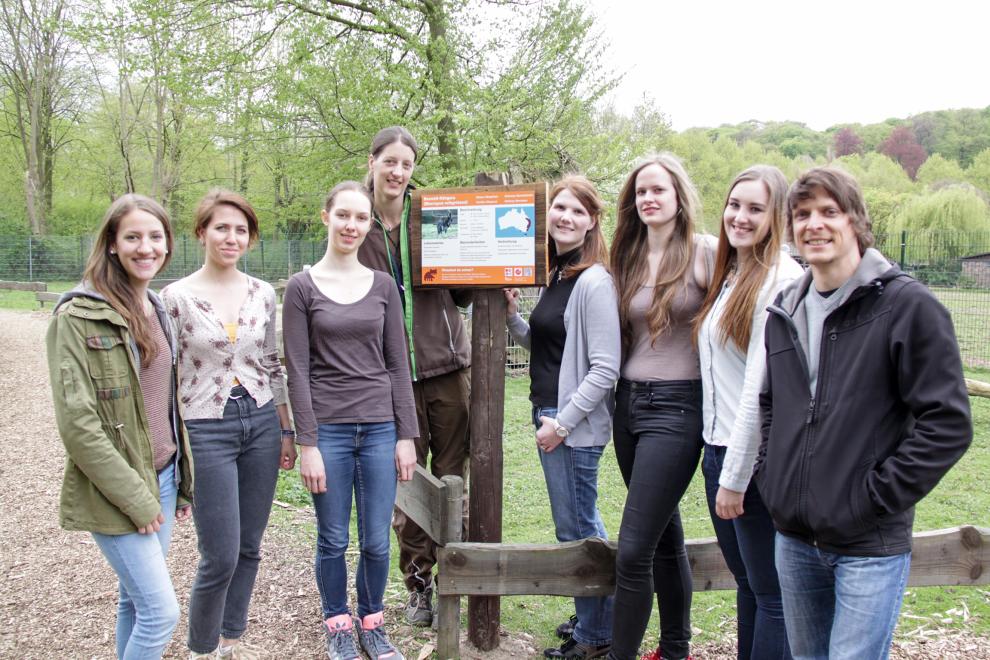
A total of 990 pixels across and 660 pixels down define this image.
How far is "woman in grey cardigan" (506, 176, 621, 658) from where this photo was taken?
10.4 ft

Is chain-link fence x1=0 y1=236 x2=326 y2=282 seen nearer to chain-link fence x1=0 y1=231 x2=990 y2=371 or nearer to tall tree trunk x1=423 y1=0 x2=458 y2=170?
chain-link fence x1=0 y1=231 x2=990 y2=371

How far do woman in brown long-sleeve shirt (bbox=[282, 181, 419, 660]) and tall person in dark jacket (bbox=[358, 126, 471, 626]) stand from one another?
35 centimetres

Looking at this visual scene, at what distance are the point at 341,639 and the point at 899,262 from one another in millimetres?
19560

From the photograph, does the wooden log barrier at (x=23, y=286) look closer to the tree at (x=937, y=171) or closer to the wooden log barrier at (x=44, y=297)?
the wooden log barrier at (x=44, y=297)

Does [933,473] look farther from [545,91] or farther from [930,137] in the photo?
[930,137]

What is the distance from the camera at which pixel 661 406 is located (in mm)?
3025

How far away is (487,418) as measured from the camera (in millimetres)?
3719

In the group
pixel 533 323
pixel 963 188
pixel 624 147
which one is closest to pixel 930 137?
pixel 963 188

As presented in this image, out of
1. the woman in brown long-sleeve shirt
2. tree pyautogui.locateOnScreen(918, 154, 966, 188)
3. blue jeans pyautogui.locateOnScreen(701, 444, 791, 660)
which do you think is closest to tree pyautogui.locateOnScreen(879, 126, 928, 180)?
tree pyautogui.locateOnScreen(918, 154, 966, 188)

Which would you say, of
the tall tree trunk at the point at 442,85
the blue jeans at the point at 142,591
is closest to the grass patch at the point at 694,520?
the blue jeans at the point at 142,591

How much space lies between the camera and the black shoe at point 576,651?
138 inches

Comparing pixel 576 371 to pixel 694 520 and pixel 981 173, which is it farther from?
pixel 981 173

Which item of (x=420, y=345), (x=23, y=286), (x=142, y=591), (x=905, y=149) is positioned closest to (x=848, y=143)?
(x=905, y=149)

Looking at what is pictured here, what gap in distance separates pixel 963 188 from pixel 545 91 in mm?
29936
